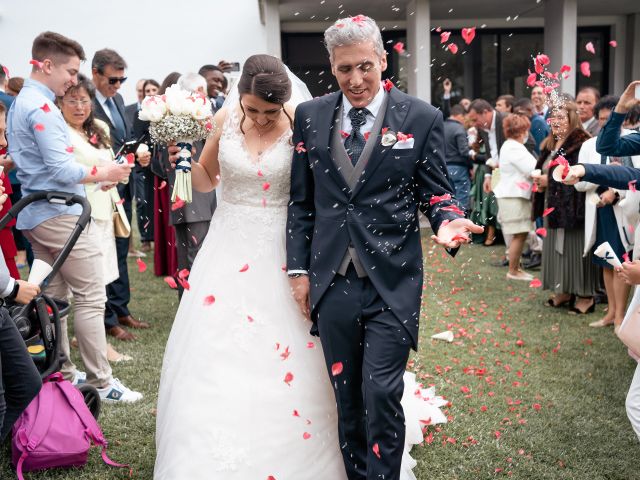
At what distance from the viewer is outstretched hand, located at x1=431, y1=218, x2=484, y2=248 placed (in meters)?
2.80

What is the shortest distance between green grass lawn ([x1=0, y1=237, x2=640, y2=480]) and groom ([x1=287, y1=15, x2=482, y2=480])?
903 mm

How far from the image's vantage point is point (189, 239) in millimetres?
6023

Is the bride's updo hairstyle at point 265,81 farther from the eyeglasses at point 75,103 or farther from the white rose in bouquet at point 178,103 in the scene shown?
the eyeglasses at point 75,103

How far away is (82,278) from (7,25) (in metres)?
14.4

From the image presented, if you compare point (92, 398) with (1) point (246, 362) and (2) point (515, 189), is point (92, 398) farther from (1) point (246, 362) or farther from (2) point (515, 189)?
(2) point (515, 189)

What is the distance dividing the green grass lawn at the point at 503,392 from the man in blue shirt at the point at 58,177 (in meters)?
0.57

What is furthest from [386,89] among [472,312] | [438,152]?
[472,312]

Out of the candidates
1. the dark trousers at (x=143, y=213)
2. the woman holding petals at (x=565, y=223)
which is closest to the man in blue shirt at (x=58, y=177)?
the woman holding petals at (x=565, y=223)

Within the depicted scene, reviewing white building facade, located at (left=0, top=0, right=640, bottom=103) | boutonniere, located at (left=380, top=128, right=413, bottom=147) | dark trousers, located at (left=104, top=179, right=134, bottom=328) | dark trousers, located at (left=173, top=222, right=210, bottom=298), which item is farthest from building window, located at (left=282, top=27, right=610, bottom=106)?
boutonniere, located at (left=380, top=128, right=413, bottom=147)

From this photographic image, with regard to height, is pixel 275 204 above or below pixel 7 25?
below

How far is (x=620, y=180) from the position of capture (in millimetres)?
3803

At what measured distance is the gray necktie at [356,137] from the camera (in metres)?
3.04

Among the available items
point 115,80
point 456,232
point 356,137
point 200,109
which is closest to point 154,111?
point 200,109

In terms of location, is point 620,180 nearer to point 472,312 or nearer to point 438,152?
point 438,152
